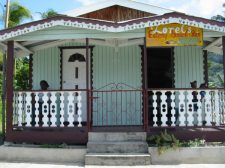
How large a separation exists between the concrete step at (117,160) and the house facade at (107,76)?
0.95m

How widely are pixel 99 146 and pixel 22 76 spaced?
12831 mm

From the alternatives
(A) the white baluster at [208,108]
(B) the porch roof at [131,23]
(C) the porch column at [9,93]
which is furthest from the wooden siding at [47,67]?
(A) the white baluster at [208,108]

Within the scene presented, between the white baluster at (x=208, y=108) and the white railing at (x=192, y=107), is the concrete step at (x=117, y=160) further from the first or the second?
the white baluster at (x=208, y=108)

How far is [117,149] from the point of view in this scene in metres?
8.52

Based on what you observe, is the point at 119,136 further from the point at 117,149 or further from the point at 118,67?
the point at 118,67

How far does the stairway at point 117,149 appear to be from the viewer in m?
8.15

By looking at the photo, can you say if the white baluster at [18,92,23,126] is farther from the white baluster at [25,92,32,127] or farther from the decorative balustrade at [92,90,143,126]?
the decorative balustrade at [92,90,143,126]

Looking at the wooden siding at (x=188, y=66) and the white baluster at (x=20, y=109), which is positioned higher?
the wooden siding at (x=188, y=66)

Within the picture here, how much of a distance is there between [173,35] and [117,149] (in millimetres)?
3266

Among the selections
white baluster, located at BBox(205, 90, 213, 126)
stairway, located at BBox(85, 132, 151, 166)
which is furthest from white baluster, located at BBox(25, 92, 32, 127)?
white baluster, located at BBox(205, 90, 213, 126)

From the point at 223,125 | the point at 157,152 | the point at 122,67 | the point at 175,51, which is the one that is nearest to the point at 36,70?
the point at 122,67

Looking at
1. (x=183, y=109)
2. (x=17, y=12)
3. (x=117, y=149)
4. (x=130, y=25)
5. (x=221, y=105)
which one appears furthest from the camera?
(x=17, y=12)

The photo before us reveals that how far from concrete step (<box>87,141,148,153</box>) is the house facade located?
532 millimetres

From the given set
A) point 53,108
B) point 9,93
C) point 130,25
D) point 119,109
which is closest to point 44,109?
point 53,108
